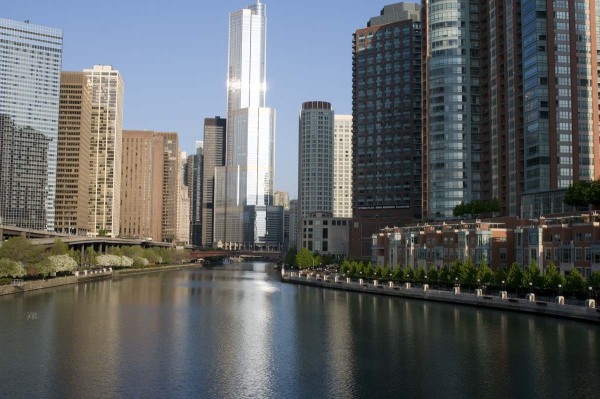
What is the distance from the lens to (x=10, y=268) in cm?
13250

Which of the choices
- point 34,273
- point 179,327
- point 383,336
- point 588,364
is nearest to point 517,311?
point 383,336

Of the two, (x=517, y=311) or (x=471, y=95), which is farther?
(x=471, y=95)

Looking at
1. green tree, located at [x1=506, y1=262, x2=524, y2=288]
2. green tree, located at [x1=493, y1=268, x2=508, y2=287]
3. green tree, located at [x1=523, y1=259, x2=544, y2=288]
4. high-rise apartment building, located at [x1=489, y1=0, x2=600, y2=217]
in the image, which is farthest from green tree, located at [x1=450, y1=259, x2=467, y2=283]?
high-rise apartment building, located at [x1=489, y1=0, x2=600, y2=217]

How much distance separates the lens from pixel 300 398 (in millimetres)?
53375

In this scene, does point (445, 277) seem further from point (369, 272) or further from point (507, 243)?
point (369, 272)

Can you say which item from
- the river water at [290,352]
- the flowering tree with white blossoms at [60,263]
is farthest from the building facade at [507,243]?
the flowering tree with white blossoms at [60,263]

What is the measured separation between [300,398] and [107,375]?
59.2ft

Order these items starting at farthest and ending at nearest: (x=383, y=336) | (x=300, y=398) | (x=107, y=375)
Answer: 1. (x=383, y=336)
2. (x=107, y=375)
3. (x=300, y=398)

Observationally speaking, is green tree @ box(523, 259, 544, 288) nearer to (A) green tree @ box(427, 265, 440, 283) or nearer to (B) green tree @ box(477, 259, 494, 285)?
(B) green tree @ box(477, 259, 494, 285)

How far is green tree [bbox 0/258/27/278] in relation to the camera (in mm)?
131125

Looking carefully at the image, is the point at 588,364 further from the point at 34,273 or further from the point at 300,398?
the point at 34,273

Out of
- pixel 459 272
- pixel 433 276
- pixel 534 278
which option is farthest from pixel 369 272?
pixel 534 278

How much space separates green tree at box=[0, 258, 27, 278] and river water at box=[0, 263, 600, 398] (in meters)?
17.5

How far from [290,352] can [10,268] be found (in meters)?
81.6
